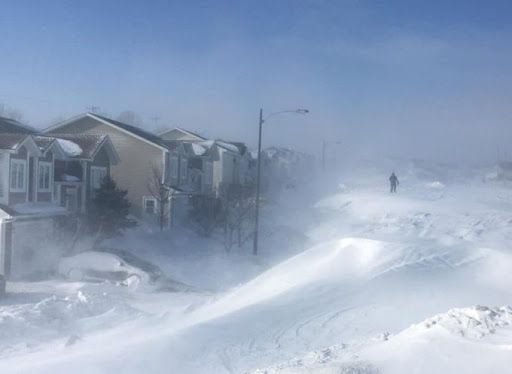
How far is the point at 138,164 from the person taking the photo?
33.7 meters

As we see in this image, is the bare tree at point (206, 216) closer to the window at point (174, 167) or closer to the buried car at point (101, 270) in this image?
the window at point (174, 167)

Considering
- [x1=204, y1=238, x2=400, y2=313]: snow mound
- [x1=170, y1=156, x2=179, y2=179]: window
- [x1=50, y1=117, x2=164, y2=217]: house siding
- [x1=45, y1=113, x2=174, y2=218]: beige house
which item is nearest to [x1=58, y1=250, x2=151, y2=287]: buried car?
[x1=204, y1=238, x2=400, y2=313]: snow mound

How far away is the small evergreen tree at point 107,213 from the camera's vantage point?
26.3 meters

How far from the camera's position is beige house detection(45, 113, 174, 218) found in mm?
33250

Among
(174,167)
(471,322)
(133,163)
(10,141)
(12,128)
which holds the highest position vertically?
(12,128)

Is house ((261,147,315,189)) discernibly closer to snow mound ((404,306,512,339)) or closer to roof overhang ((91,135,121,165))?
roof overhang ((91,135,121,165))

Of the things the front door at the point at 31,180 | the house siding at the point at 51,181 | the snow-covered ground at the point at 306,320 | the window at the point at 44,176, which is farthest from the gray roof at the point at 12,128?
the snow-covered ground at the point at 306,320

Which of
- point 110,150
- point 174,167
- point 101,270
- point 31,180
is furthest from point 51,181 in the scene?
point 174,167

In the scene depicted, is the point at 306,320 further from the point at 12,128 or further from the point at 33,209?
the point at 12,128

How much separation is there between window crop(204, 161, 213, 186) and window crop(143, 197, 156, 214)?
32.2 feet

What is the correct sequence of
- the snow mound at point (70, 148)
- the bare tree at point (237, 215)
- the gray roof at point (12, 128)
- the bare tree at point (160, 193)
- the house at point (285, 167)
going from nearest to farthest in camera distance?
the snow mound at point (70, 148), the bare tree at point (237, 215), the gray roof at point (12, 128), the bare tree at point (160, 193), the house at point (285, 167)

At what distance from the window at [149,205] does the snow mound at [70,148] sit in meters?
5.55

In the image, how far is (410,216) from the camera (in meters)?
31.2

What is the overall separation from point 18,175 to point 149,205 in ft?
38.8
